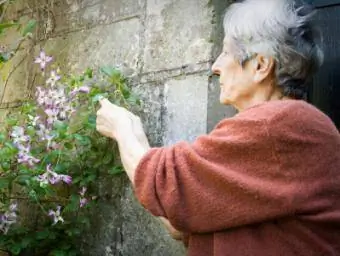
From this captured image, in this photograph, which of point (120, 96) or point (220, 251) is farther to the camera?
point (120, 96)

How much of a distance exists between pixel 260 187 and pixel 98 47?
43.5 inches

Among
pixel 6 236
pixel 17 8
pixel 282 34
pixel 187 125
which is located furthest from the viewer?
pixel 17 8

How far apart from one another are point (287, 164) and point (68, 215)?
3.34 ft

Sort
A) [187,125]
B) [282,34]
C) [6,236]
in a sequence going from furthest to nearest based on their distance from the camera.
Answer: [6,236] → [187,125] → [282,34]

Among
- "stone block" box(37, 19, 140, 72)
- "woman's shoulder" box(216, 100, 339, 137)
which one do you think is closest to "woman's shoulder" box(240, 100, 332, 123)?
"woman's shoulder" box(216, 100, 339, 137)

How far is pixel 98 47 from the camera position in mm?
2168

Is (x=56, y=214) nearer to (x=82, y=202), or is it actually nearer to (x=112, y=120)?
(x=82, y=202)

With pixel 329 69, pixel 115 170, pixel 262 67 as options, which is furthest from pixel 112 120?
pixel 329 69

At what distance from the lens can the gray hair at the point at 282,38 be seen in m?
1.49

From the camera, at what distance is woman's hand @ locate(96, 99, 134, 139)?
5.33 feet

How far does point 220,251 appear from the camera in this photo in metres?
1.34

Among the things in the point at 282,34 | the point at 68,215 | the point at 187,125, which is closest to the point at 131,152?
the point at 187,125

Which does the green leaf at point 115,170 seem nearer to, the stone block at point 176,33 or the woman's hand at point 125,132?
the woman's hand at point 125,132

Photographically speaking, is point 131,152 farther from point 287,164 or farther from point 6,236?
point 6,236
